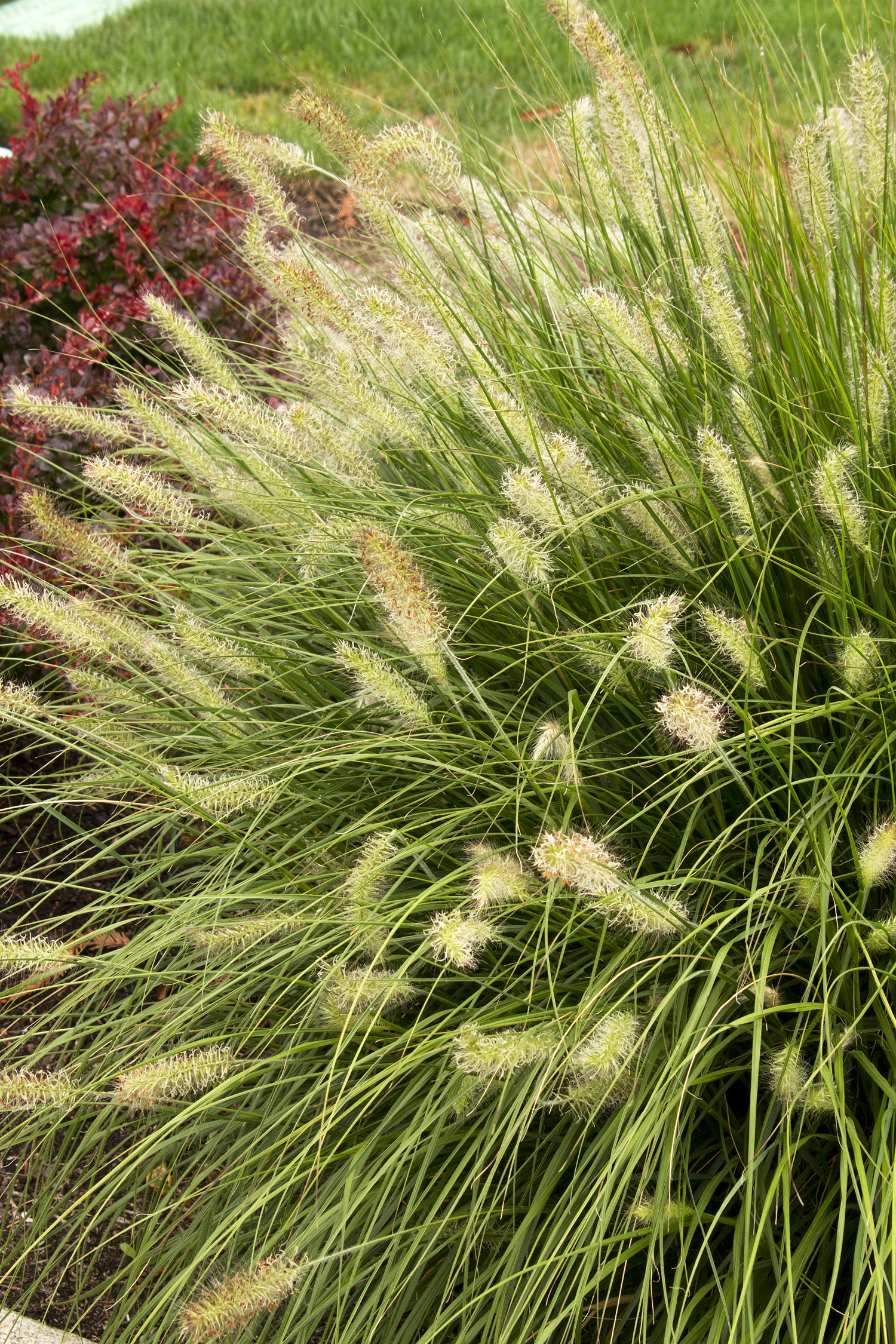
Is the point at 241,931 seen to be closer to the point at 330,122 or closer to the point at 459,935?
the point at 459,935

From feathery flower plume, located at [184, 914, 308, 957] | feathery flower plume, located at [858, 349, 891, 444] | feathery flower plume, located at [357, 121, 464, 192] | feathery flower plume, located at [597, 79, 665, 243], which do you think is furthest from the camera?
feathery flower plume, located at [357, 121, 464, 192]

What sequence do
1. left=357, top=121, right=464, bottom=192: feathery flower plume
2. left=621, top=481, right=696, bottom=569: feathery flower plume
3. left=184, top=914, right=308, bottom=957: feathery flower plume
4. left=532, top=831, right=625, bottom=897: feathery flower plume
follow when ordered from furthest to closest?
1. left=357, top=121, right=464, bottom=192: feathery flower plume
2. left=621, top=481, right=696, bottom=569: feathery flower plume
3. left=184, top=914, right=308, bottom=957: feathery flower plume
4. left=532, top=831, right=625, bottom=897: feathery flower plume

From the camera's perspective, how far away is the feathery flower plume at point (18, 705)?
2.29 meters

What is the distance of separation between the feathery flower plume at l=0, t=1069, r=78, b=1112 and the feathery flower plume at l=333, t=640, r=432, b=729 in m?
0.89

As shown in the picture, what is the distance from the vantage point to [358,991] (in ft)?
6.22

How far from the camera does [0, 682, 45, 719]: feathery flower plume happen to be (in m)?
2.29

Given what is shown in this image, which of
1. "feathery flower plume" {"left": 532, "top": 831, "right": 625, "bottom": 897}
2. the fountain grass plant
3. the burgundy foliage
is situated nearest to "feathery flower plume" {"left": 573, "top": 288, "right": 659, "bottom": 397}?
the fountain grass plant

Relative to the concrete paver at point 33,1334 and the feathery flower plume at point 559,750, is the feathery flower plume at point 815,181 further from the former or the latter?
the concrete paver at point 33,1334

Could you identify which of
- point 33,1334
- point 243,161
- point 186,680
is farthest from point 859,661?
point 33,1334

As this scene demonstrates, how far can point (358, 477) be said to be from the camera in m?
2.57

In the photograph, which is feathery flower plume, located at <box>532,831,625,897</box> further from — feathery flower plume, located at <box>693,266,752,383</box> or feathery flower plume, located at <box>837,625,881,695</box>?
feathery flower plume, located at <box>693,266,752,383</box>

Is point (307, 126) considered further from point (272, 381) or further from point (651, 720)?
point (651, 720)

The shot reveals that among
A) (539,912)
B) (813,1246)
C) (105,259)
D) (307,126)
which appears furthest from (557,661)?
(105,259)

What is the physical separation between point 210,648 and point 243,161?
3.67 ft
